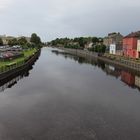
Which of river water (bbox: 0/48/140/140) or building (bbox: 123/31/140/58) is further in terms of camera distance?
building (bbox: 123/31/140/58)

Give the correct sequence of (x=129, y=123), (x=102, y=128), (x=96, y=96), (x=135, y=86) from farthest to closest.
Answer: (x=135, y=86) → (x=96, y=96) → (x=129, y=123) → (x=102, y=128)

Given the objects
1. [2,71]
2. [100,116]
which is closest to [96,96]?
[100,116]

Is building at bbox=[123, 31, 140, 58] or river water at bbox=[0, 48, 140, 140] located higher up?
building at bbox=[123, 31, 140, 58]

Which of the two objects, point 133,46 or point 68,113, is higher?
point 133,46

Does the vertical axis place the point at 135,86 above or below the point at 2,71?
below

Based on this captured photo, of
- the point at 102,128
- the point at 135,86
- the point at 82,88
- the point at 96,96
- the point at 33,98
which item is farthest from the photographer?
the point at 135,86

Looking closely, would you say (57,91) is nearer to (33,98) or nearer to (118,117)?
(33,98)

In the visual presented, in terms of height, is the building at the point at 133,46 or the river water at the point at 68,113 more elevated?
the building at the point at 133,46

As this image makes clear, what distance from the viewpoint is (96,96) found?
116 ft

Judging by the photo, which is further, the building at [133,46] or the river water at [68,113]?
the building at [133,46]

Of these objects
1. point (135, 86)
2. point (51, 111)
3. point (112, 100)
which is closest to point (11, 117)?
point (51, 111)

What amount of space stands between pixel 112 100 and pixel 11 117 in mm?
13918

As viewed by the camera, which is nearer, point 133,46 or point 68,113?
point 68,113

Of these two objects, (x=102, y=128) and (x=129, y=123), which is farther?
(x=129, y=123)
